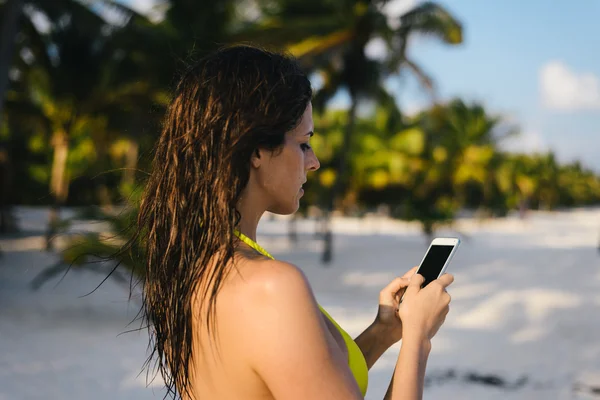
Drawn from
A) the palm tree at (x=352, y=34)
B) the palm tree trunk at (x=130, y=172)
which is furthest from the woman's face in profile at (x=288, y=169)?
the palm tree at (x=352, y=34)

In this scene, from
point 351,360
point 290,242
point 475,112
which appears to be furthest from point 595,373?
point 475,112

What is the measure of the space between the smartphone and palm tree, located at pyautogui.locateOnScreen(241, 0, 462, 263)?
13.2 meters

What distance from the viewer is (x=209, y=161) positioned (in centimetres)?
112

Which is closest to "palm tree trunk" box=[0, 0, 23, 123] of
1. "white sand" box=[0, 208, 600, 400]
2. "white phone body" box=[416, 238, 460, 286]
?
"white sand" box=[0, 208, 600, 400]

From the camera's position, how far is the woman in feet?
3.07

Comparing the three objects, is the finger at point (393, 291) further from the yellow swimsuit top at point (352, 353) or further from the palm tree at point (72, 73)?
the palm tree at point (72, 73)

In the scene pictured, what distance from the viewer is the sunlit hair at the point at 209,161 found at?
1.09 meters

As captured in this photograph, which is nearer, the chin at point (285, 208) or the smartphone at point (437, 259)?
the chin at point (285, 208)

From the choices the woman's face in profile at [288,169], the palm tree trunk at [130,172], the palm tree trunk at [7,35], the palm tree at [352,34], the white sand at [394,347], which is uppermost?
the palm tree at [352,34]

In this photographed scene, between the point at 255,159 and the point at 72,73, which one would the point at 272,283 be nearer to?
the point at 255,159

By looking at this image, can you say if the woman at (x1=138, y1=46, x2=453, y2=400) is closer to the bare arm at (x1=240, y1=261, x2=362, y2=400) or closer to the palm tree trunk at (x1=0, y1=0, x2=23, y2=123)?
the bare arm at (x1=240, y1=261, x2=362, y2=400)

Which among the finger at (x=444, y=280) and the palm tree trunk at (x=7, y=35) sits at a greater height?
the palm tree trunk at (x=7, y=35)

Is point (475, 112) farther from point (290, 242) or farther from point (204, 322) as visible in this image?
point (204, 322)

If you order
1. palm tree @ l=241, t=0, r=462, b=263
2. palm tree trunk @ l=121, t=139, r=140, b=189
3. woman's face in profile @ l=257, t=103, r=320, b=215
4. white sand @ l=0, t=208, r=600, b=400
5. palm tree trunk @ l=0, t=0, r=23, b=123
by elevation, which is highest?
palm tree @ l=241, t=0, r=462, b=263
